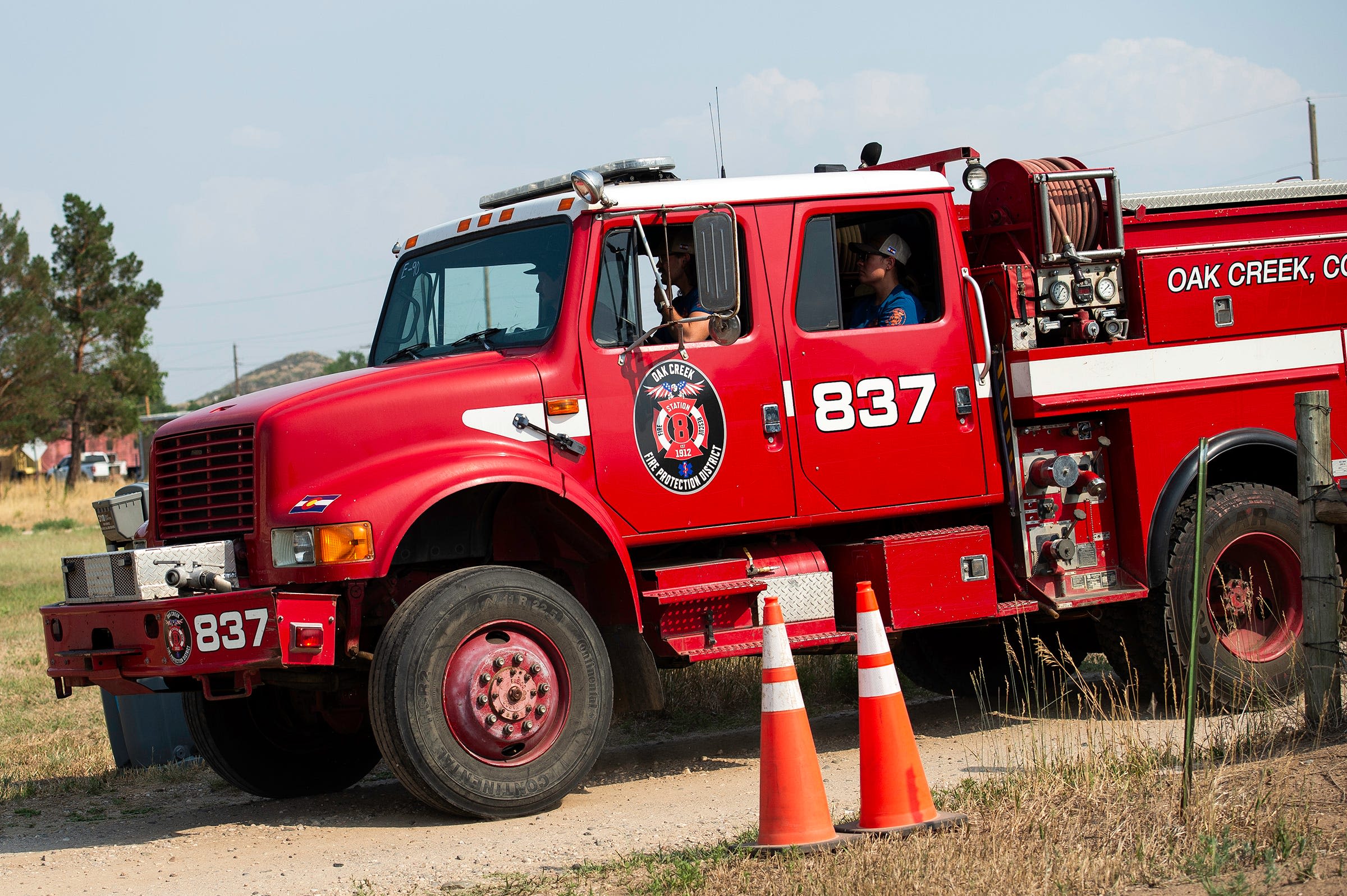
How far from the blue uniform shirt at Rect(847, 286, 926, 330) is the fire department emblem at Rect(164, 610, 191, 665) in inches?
136

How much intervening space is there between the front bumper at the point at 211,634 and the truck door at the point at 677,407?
4.71 ft

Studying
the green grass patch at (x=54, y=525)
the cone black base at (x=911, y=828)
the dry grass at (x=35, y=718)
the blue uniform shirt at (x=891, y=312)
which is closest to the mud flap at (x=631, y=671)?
the cone black base at (x=911, y=828)

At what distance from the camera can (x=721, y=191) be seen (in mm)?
6727

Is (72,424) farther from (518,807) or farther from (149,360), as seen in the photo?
(518,807)

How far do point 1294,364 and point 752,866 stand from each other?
493 cm

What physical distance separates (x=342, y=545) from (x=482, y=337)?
1.51m

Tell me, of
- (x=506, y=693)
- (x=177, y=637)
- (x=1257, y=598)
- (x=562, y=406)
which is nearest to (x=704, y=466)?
(x=562, y=406)

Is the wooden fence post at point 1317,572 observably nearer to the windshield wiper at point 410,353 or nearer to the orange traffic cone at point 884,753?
the orange traffic cone at point 884,753

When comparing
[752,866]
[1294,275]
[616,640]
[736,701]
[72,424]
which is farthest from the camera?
[72,424]

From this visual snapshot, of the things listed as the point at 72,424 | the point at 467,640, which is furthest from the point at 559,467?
the point at 72,424

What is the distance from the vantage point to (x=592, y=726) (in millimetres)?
6086

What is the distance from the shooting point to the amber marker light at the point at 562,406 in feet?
20.5

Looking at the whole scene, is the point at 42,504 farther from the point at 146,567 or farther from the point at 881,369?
the point at 881,369

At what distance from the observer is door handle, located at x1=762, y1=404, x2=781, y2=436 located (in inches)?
262
